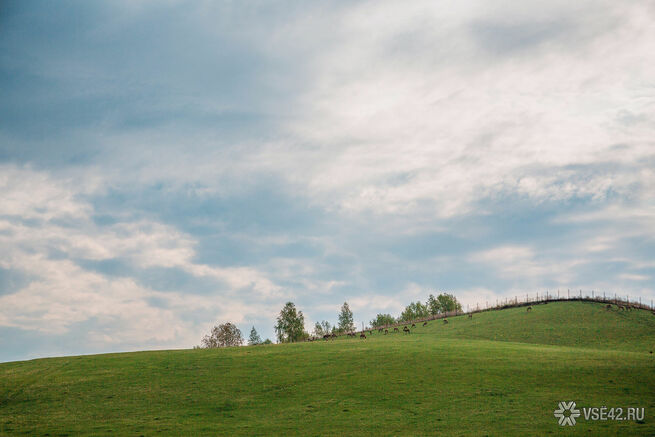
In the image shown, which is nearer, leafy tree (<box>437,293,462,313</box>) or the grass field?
the grass field

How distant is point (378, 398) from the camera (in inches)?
1314

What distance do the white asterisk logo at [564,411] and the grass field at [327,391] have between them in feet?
1.70

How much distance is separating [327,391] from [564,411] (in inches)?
639

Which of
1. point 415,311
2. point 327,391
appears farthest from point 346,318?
point 327,391

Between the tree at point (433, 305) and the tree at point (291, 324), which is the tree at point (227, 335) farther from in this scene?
the tree at point (433, 305)

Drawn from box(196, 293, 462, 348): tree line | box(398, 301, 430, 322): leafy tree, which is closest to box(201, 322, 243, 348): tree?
box(196, 293, 462, 348): tree line

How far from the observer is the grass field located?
90.9ft

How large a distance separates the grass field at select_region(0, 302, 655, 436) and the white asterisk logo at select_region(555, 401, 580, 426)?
517 mm

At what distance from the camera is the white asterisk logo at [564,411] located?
26820 mm

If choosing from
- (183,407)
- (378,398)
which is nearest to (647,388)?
(378,398)

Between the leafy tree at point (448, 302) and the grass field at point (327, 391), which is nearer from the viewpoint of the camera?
the grass field at point (327, 391)

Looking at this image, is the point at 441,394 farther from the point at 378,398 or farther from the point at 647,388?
the point at 647,388

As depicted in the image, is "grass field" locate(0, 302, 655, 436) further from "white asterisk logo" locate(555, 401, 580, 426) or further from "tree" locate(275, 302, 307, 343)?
"tree" locate(275, 302, 307, 343)

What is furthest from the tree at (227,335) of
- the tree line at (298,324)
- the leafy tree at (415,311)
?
→ the leafy tree at (415,311)
